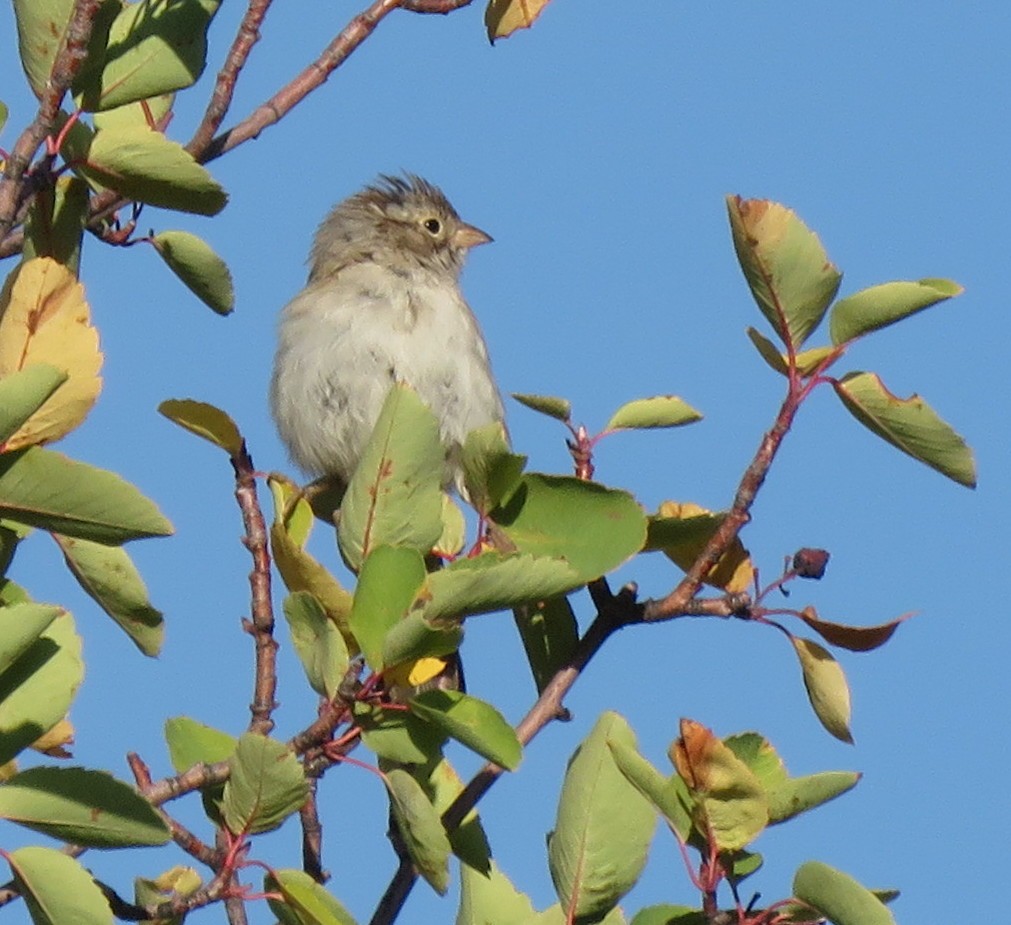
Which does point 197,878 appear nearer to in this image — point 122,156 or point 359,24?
point 122,156

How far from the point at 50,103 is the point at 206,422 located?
0.80 meters

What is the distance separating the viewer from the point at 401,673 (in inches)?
89.3

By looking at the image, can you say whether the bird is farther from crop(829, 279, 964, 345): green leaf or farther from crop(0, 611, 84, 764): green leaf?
crop(0, 611, 84, 764): green leaf

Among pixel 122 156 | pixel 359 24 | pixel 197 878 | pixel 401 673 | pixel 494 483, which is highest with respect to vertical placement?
pixel 359 24

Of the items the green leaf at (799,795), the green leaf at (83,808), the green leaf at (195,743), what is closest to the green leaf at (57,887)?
the green leaf at (83,808)

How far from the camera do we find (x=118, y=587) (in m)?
2.37

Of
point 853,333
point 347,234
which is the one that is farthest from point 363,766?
point 347,234

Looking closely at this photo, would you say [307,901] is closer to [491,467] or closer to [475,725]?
[475,725]

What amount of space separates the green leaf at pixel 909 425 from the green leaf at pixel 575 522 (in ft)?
1.28

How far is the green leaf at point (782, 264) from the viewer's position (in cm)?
236

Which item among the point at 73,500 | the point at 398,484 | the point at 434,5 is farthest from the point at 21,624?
the point at 434,5

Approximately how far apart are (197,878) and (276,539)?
73cm

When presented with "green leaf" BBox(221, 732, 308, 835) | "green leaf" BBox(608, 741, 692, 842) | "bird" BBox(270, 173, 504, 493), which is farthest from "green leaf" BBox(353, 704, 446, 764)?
"bird" BBox(270, 173, 504, 493)

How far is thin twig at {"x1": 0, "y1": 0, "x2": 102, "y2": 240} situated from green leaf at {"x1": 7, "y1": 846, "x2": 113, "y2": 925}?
2.64 feet
